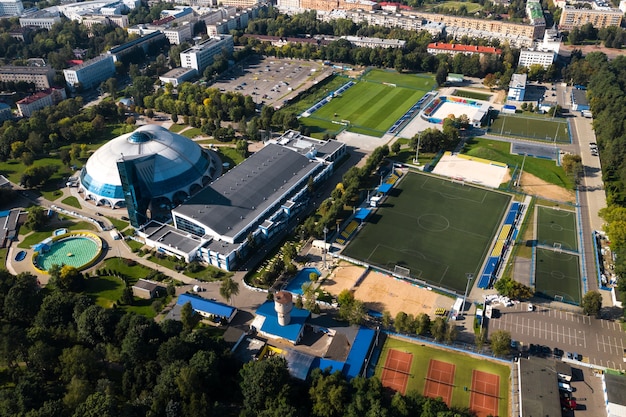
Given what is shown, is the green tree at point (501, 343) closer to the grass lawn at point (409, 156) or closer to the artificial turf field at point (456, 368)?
the artificial turf field at point (456, 368)

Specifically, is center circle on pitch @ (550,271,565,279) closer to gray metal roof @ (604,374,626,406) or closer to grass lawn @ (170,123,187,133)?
gray metal roof @ (604,374,626,406)

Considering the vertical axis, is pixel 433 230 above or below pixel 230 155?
below

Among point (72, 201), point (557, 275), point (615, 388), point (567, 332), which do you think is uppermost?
point (557, 275)

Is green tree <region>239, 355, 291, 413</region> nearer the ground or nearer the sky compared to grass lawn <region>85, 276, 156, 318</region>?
nearer the sky

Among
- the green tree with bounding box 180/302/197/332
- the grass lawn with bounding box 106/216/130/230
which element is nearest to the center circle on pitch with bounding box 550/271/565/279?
the green tree with bounding box 180/302/197/332

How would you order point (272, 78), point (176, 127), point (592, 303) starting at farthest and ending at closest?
point (272, 78) < point (176, 127) < point (592, 303)

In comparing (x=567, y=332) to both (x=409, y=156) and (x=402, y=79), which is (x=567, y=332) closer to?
(x=409, y=156)

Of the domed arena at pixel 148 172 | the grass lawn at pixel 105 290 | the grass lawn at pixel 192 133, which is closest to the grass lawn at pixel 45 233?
the domed arena at pixel 148 172

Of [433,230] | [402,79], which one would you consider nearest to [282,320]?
[433,230]
